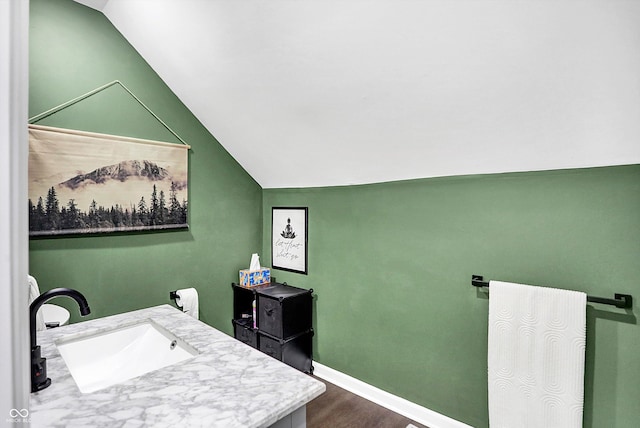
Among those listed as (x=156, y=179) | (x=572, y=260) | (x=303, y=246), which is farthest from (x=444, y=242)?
(x=156, y=179)

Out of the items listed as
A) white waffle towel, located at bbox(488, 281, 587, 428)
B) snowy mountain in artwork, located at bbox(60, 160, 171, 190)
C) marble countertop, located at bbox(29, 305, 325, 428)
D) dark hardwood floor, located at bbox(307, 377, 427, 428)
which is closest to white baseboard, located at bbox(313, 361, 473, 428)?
dark hardwood floor, located at bbox(307, 377, 427, 428)

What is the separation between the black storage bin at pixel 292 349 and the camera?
2.60 metres

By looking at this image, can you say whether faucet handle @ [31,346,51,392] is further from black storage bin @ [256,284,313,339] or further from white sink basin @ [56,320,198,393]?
black storage bin @ [256,284,313,339]

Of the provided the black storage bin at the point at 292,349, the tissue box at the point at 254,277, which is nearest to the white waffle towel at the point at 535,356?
the black storage bin at the point at 292,349

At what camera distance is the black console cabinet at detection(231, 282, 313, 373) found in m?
2.60

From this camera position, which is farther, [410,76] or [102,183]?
[102,183]

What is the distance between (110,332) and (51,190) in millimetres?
1032

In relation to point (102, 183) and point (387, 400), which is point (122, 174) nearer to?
point (102, 183)

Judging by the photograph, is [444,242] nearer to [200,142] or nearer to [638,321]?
[638,321]

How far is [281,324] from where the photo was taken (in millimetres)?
2578

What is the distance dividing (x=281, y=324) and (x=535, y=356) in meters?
1.65

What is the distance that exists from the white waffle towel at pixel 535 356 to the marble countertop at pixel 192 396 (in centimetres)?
117

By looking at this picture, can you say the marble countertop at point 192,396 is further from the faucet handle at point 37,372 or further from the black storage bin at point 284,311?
the black storage bin at point 284,311

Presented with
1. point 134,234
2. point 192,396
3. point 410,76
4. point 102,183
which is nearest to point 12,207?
point 192,396
